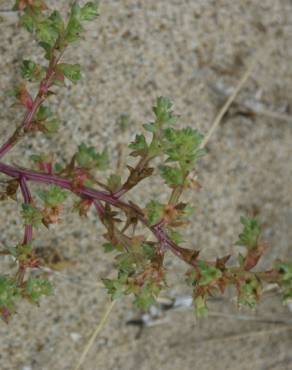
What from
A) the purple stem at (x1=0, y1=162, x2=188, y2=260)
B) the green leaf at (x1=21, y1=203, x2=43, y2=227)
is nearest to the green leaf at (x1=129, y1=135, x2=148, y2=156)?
the purple stem at (x1=0, y1=162, x2=188, y2=260)

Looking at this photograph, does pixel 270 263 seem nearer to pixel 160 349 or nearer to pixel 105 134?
pixel 160 349

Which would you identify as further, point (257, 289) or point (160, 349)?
point (160, 349)

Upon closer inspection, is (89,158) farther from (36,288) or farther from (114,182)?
(36,288)

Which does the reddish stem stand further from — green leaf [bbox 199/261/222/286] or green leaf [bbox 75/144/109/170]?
green leaf [bbox 199/261/222/286]

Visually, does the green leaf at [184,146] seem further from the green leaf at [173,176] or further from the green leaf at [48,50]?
the green leaf at [48,50]

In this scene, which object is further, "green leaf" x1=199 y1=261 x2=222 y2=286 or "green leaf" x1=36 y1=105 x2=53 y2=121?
"green leaf" x1=36 y1=105 x2=53 y2=121

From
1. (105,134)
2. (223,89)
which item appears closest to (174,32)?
(223,89)

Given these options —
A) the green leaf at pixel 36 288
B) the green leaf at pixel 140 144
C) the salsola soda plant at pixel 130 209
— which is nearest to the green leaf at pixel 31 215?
the salsola soda plant at pixel 130 209
